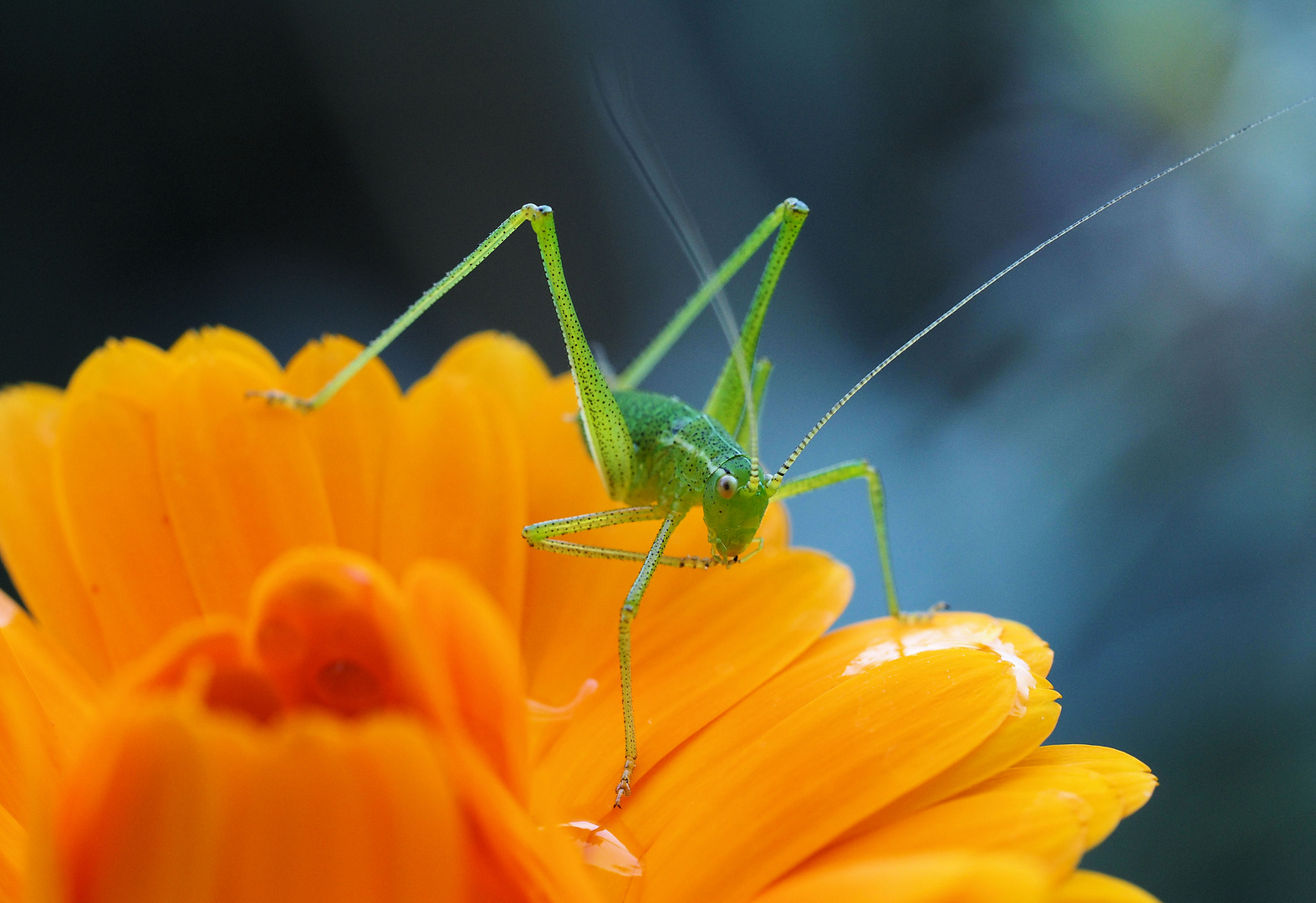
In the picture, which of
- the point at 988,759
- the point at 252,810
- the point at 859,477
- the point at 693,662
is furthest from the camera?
the point at 859,477

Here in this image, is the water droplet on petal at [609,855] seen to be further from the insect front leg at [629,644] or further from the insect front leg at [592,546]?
the insect front leg at [592,546]

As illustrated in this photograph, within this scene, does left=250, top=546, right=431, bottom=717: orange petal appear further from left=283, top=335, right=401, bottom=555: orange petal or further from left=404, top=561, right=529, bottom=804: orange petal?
left=283, top=335, right=401, bottom=555: orange petal

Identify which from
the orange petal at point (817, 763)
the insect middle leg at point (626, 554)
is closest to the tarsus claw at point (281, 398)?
the insect middle leg at point (626, 554)

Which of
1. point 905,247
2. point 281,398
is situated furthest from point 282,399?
point 905,247

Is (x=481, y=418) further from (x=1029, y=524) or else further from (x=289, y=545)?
(x=1029, y=524)

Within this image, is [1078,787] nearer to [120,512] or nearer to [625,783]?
[625,783]

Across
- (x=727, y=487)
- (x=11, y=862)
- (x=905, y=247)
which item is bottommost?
(x=11, y=862)
